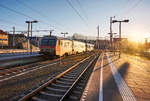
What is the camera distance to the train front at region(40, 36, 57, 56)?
15.7m

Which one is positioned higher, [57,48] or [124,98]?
[57,48]

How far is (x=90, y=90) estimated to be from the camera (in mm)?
5293

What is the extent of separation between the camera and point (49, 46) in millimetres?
15844

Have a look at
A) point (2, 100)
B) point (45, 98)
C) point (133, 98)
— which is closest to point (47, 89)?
point (45, 98)

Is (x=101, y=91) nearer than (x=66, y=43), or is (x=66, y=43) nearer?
(x=101, y=91)

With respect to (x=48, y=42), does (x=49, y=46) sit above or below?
below

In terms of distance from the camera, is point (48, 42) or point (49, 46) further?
point (48, 42)

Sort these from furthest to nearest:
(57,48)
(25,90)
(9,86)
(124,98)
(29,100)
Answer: (57,48) → (9,86) → (25,90) → (124,98) → (29,100)

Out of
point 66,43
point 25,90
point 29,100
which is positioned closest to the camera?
point 29,100

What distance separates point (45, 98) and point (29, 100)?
0.56 metres

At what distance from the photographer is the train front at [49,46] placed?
618 inches

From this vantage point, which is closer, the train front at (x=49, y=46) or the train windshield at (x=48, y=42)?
the train front at (x=49, y=46)

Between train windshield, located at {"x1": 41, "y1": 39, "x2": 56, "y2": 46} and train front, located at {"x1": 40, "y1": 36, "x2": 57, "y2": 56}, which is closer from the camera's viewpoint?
train front, located at {"x1": 40, "y1": 36, "x2": 57, "y2": 56}

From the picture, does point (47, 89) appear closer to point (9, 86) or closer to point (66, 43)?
point (9, 86)
